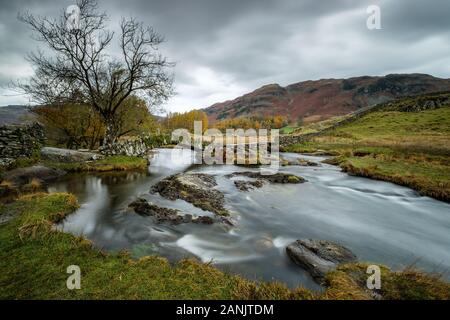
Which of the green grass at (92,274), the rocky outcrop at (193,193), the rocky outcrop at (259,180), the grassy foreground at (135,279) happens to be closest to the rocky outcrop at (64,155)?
the rocky outcrop at (193,193)

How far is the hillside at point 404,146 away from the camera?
17.3m

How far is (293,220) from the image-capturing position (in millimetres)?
10508

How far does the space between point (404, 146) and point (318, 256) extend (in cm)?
3634

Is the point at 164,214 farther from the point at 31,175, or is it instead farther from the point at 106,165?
the point at 106,165

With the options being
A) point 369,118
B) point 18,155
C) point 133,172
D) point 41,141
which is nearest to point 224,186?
point 133,172

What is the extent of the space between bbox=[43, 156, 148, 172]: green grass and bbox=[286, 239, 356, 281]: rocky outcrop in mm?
16130

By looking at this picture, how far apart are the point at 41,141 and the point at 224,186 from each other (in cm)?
1628

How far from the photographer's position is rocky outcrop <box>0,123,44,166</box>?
15193mm

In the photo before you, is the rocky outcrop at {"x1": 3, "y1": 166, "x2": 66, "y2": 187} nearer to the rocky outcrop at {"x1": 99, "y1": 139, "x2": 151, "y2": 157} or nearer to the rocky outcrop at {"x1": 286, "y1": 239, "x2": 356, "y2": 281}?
the rocky outcrop at {"x1": 99, "y1": 139, "x2": 151, "y2": 157}

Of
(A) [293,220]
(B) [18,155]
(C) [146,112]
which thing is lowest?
(A) [293,220]

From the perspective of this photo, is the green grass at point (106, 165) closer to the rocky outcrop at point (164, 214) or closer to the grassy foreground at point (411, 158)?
the rocky outcrop at point (164, 214)
